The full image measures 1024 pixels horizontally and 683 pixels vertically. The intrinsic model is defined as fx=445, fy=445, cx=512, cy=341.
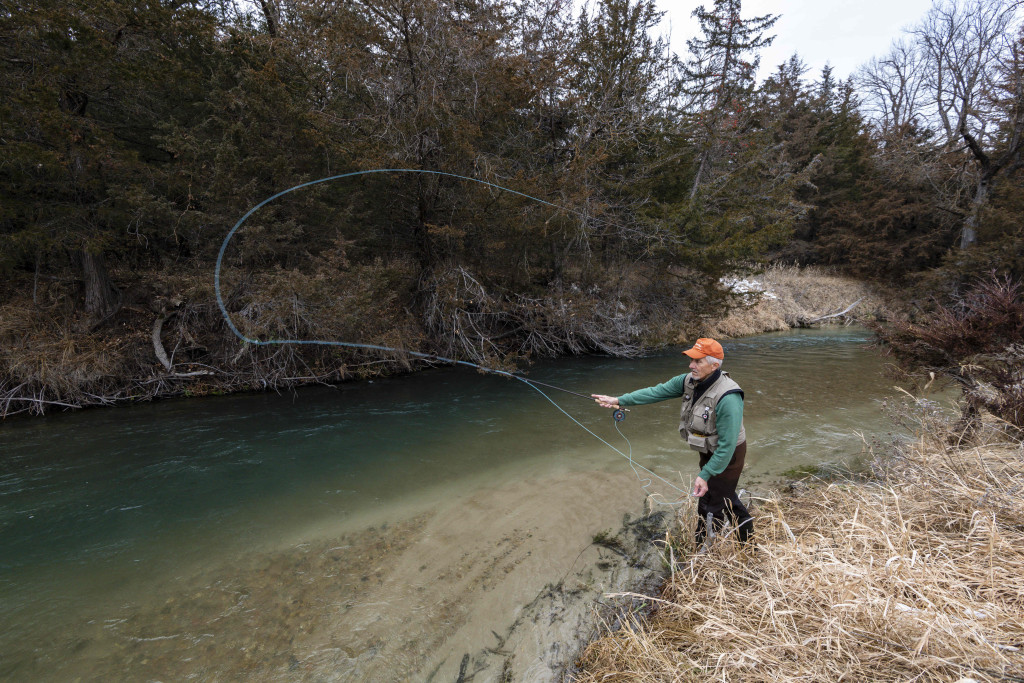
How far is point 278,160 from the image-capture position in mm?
8164

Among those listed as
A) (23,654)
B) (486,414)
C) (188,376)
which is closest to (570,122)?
(486,414)

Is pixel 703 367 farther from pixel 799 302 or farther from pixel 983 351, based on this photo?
pixel 799 302

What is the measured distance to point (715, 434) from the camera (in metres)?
3.44

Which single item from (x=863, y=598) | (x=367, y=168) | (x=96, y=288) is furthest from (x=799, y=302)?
(x=96, y=288)

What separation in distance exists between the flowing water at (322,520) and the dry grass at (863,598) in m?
0.69

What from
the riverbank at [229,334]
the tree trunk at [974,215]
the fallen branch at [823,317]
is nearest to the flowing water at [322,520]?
the riverbank at [229,334]

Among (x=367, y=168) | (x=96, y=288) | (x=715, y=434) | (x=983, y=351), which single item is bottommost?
(x=715, y=434)

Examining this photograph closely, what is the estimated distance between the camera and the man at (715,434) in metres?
3.26

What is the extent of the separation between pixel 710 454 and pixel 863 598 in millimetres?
1306

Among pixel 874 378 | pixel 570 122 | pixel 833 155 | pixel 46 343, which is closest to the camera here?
pixel 46 343

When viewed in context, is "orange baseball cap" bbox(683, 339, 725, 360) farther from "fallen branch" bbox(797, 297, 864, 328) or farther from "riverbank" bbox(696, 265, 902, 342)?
"fallen branch" bbox(797, 297, 864, 328)

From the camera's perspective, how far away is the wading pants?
3438 millimetres

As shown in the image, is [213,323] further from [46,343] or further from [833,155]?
[833,155]

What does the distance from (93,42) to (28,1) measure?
72 centimetres
